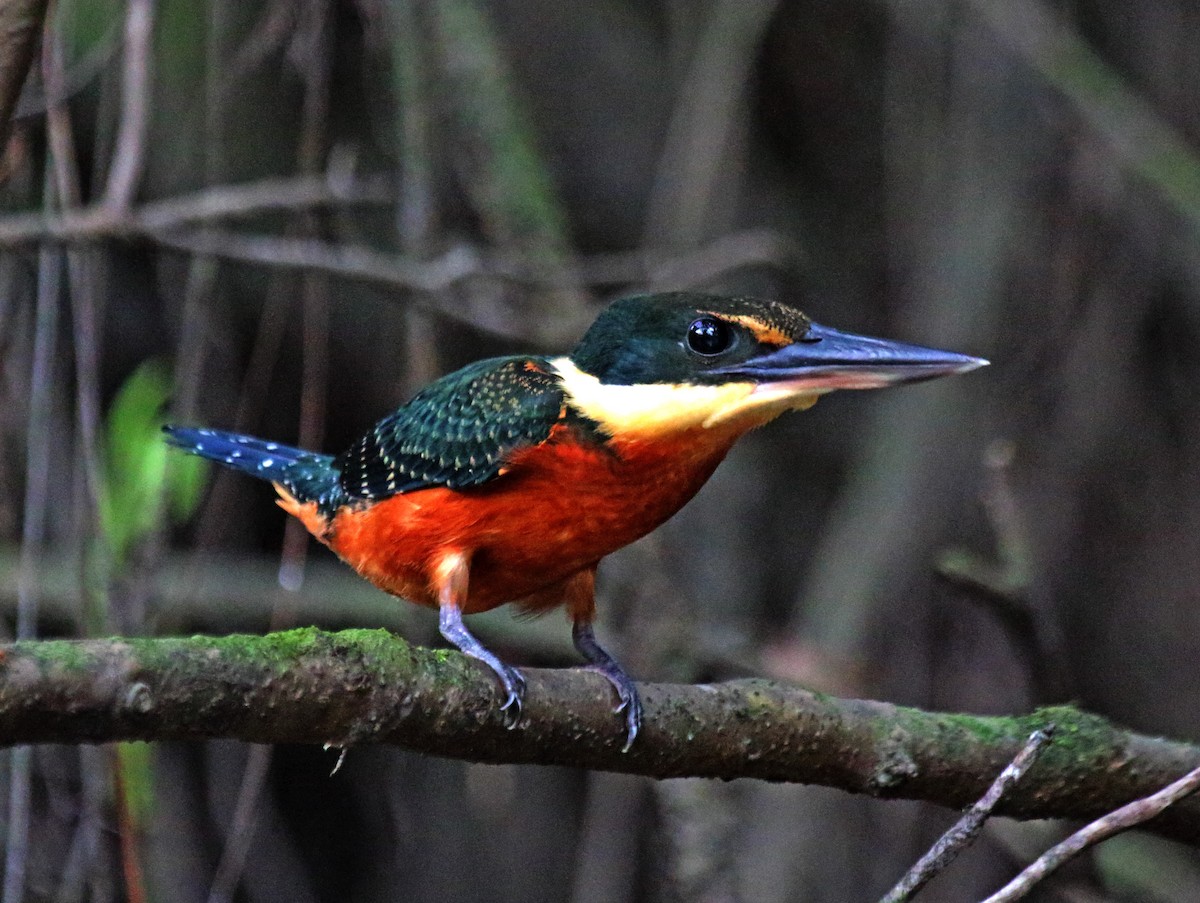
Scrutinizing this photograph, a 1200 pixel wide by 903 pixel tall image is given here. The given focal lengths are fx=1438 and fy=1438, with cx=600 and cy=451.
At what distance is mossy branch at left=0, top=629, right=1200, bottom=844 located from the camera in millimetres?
1503

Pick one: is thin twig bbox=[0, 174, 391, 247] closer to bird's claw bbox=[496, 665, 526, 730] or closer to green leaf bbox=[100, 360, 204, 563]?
green leaf bbox=[100, 360, 204, 563]

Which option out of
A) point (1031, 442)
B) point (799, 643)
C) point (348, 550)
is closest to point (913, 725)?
point (348, 550)

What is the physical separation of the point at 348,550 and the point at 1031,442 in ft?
9.43

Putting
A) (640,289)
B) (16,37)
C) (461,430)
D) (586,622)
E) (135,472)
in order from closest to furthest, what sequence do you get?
(16,37), (461,430), (586,622), (135,472), (640,289)

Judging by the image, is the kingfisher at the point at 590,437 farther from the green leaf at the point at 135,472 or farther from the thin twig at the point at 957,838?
the thin twig at the point at 957,838

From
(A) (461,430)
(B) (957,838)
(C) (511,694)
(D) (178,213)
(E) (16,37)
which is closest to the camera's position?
(E) (16,37)

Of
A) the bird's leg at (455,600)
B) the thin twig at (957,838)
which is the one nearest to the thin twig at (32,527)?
the bird's leg at (455,600)

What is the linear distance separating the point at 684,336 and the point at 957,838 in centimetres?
107

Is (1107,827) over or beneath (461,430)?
beneath

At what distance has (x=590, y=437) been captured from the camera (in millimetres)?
2588

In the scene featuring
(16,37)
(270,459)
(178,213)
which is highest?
(16,37)

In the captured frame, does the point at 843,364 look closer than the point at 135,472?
Yes

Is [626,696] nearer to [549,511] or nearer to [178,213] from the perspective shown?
[549,511]

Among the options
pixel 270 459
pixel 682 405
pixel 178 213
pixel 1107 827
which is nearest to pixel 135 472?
pixel 270 459
